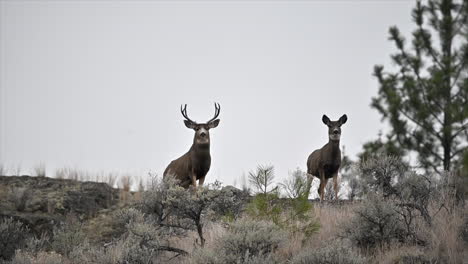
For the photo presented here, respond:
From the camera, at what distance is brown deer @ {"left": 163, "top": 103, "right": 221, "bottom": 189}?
14.5 metres

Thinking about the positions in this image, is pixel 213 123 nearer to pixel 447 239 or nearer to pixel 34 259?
pixel 34 259

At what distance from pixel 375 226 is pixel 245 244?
257cm

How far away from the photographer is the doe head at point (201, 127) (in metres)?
14.5

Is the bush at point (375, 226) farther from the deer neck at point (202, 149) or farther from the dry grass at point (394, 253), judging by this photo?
the deer neck at point (202, 149)

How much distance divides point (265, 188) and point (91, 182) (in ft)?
33.7

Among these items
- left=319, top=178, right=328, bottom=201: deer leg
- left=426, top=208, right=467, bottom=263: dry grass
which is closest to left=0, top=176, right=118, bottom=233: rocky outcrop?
left=319, top=178, right=328, bottom=201: deer leg

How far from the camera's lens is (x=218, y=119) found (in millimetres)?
15336

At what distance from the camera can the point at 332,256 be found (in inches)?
338

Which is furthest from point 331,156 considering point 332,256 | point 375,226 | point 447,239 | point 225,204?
point 332,256

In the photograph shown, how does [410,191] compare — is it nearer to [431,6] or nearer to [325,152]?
[325,152]

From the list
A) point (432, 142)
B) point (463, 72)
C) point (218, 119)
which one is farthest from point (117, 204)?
point (463, 72)

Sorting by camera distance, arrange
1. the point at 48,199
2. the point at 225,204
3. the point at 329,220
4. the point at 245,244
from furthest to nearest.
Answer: the point at 48,199 < the point at 329,220 < the point at 225,204 < the point at 245,244

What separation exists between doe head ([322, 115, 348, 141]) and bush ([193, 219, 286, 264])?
249 inches

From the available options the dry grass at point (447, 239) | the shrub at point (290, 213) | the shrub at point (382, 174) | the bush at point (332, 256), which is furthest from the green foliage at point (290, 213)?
the shrub at point (382, 174)
